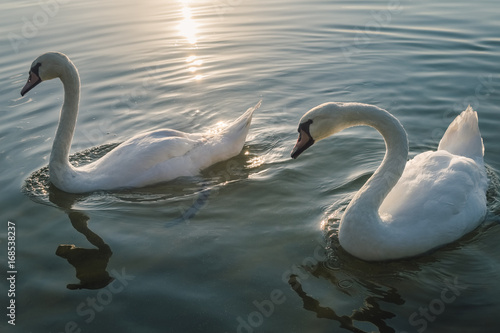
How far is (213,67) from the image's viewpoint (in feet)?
49.1

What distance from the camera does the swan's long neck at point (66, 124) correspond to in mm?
8117

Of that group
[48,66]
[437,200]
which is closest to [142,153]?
[48,66]

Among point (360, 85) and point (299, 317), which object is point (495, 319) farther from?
point (360, 85)

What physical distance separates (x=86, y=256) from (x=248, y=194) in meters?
2.37

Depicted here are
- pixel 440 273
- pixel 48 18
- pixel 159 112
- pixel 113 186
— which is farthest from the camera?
pixel 48 18

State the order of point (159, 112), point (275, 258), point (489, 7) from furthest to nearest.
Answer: point (489, 7) < point (159, 112) < point (275, 258)

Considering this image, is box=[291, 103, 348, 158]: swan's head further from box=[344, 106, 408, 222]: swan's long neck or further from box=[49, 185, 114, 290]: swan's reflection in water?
box=[49, 185, 114, 290]: swan's reflection in water

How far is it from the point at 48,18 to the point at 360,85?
1423 centimetres

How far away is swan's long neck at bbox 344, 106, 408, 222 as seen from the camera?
230 inches

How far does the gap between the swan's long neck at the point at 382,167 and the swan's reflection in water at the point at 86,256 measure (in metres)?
2.74

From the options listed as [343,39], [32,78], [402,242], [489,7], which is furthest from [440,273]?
[489,7]

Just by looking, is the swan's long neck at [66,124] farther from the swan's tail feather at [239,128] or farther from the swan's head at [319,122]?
the swan's head at [319,122]

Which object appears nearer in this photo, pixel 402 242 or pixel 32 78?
pixel 402 242

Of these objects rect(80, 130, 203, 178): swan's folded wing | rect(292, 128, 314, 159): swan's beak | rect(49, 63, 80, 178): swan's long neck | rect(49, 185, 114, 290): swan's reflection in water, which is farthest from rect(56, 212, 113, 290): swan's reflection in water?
rect(292, 128, 314, 159): swan's beak
